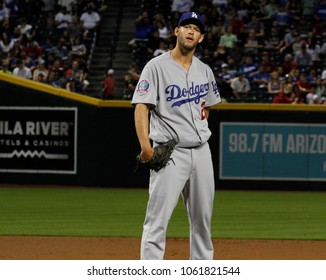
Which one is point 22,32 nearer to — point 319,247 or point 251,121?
point 251,121

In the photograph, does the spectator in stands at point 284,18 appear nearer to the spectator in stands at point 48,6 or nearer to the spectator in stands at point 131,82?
the spectator in stands at point 131,82

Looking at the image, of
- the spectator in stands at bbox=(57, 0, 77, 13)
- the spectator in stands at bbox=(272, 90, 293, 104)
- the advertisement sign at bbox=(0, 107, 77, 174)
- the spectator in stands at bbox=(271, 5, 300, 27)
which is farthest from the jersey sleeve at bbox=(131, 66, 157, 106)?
the spectator in stands at bbox=(57, 0, 77, 13)

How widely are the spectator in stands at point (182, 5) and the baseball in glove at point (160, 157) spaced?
1801 centimetres

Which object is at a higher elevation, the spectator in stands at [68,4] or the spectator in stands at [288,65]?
the spectator in stands at [68,4]

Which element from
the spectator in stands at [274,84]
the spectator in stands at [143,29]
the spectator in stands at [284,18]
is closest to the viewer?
the spectator in stands at [274,84]

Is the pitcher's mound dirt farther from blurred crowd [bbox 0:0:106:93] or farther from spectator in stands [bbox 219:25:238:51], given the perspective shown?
spectator in stands [bbox 219:25:238:51]

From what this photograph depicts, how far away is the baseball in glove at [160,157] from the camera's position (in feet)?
21.6

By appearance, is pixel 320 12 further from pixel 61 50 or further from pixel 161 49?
pixel 61 50

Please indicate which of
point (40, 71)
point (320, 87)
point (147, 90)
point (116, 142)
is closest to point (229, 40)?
point (320, 87)

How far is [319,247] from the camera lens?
991 centimetres

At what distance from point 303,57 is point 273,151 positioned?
5.13 meters

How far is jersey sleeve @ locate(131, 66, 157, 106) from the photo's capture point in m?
6.64

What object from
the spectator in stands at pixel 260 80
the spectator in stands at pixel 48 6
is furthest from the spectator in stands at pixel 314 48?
the spectator in stands at pixel 48 6

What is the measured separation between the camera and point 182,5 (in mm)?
24500
